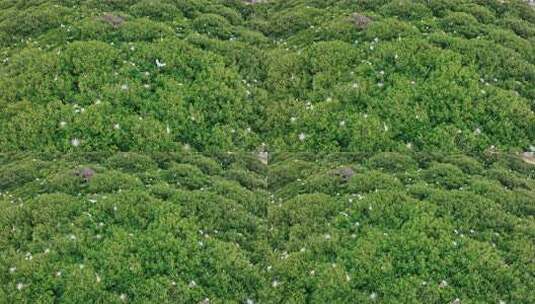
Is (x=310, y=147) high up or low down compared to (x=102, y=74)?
down

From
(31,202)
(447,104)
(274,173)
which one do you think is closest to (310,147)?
(274,173)

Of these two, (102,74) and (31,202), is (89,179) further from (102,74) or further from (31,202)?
(102,74)

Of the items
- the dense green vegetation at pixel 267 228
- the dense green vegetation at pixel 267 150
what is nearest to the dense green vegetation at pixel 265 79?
the dense green vegetation at pixel 267 150

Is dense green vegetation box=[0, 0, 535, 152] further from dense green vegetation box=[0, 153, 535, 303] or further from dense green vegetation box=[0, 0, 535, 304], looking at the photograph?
dense green vegetation box=[0, 153, 535, 303]

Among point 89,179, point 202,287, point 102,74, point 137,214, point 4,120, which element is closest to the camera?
point 202,287

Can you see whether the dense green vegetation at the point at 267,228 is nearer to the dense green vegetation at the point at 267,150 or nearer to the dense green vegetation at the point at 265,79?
the dense green vegetation at the point at 267,150

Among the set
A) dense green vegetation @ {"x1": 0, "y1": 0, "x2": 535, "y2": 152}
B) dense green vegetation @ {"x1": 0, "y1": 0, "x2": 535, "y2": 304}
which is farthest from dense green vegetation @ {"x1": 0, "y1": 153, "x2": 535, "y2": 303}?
dense green vegetation @ {"x1": 0, "y1": 0, "x2": 535, "y2": 152}

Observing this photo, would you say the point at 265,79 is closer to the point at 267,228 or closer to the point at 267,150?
the point at 267,150
